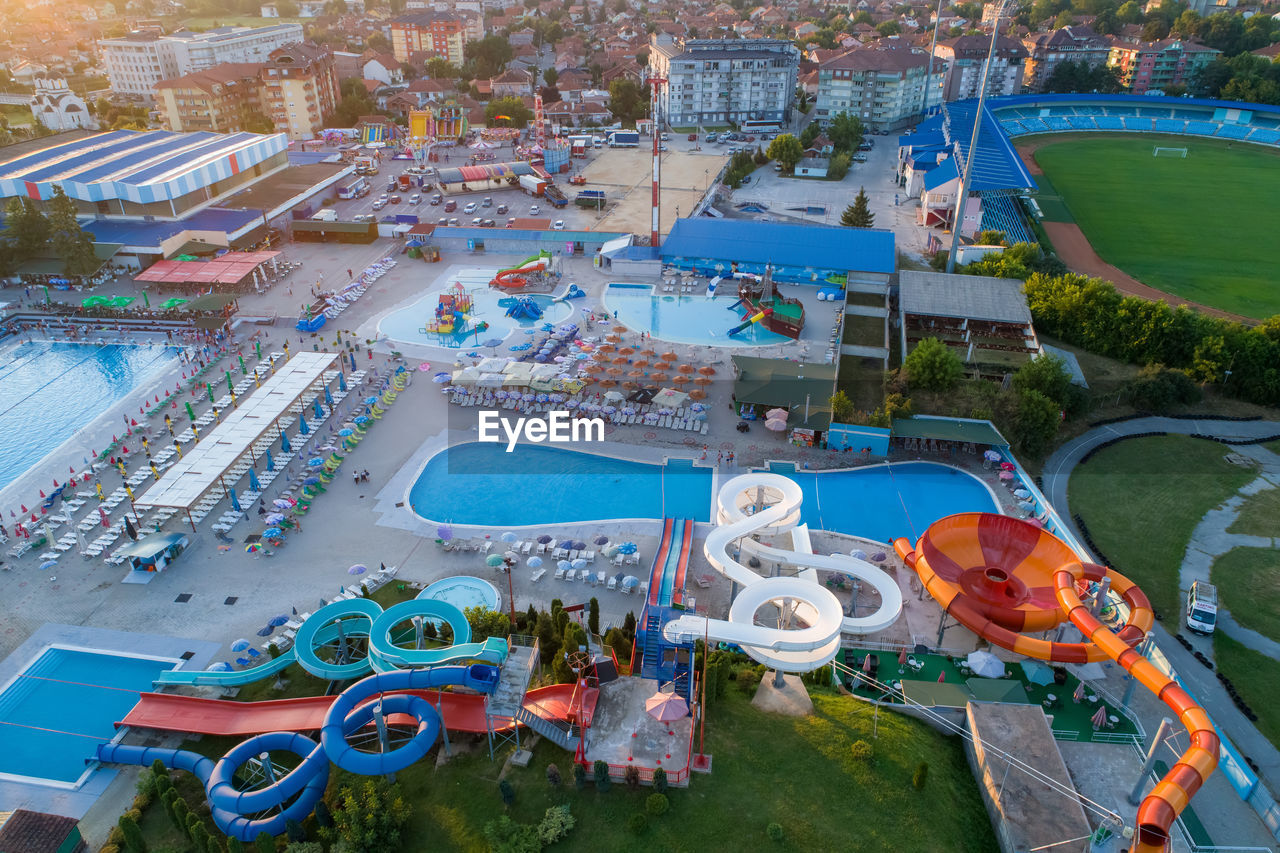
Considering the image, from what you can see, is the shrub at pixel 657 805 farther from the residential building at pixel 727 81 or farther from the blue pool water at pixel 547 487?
the residential building at pixel 727 81

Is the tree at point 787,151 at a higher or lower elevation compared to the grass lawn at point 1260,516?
higher

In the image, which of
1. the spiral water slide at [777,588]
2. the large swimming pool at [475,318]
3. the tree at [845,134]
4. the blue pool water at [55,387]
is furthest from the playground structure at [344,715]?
the tree at [845,134]

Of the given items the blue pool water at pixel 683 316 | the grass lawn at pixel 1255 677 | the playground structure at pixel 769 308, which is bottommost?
the grass lawn at pixel 1255 677

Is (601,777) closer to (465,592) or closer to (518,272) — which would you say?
→ (465,592)

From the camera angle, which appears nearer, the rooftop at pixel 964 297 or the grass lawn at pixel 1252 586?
the grass lawn at pixel 1252 586

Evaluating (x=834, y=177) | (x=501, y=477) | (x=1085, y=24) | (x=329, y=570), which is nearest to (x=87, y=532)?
(x=329, y=570)

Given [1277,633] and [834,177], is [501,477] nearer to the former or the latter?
[1277,633]

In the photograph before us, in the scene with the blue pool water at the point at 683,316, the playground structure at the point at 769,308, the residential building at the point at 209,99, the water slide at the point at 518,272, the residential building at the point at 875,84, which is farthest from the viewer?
the residential building at the point at 875,84

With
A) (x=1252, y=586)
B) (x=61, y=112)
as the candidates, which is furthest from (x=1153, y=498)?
(x=61, y=112)
